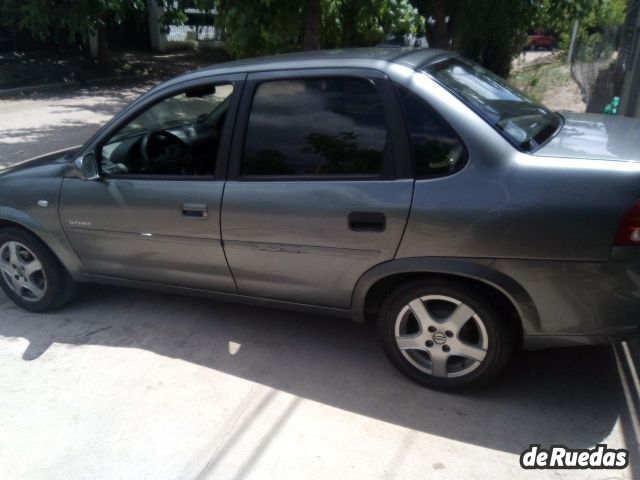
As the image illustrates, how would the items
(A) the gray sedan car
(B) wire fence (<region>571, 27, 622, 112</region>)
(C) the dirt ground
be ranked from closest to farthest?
(A) the gray sedan car, (B) wire fence (<region>571, 27, 622, 112</region>), (C) the dirt ground

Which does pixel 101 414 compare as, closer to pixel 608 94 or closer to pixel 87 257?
pixel 87 257

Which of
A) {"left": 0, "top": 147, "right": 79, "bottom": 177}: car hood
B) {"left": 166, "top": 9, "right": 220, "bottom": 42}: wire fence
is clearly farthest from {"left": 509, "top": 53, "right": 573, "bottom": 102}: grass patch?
{"left": 166, "top": 9, "right": 220, "bottom": 42}: wire fence

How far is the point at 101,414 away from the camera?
118 inches

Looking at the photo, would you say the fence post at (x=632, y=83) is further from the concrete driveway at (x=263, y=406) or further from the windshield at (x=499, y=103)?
the concrete driveway at (x=263, y=406)

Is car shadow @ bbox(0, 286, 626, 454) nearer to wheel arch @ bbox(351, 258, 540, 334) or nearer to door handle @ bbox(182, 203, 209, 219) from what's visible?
wheel arch @ bbox(351, 258, 540, 334)

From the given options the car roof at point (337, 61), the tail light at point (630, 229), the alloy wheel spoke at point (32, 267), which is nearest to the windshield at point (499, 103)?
the car roof at point (337, 61)

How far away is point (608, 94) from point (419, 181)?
8150 mm

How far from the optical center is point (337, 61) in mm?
3031

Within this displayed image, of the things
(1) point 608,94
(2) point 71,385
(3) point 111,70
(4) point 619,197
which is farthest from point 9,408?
(3) point 111,70

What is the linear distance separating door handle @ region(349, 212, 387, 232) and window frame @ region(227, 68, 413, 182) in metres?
0.19

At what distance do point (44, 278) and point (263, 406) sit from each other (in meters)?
2.02

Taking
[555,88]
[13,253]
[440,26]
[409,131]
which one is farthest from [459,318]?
[555,88]

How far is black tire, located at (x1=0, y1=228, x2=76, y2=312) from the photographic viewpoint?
154 inches

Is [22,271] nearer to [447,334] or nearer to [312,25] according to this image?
[447,334]
